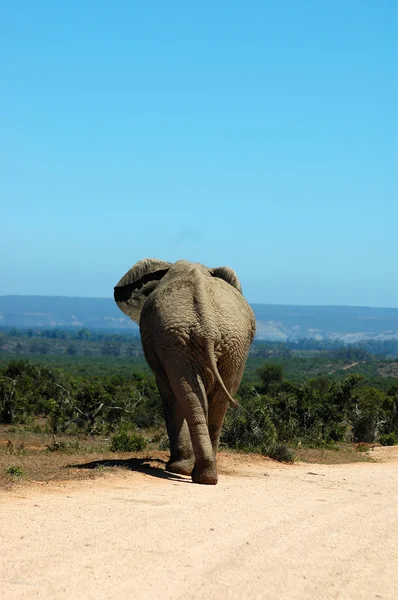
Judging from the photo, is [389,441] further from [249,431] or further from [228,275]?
[228,275]

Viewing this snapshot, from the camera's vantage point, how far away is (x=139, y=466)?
37.9 feet

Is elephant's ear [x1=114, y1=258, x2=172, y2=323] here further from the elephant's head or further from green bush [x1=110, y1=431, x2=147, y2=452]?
green bush [x1=110, y1=431, x2=147, y2=452]

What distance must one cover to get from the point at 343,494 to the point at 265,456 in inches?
147

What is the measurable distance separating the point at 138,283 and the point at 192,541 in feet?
20.7

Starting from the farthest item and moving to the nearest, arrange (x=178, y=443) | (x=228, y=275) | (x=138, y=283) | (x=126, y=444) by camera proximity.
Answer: (x=126, y=444) → (x=138, y=283) → (x=228, y=275) → (x=178, y=443)

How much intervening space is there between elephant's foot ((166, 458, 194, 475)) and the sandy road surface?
71 cm

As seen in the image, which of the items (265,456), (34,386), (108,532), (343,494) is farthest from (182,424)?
(34,386)

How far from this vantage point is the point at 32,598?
5.61m

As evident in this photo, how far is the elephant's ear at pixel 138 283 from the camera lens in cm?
1302

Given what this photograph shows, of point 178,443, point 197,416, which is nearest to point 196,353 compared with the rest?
point 197,416

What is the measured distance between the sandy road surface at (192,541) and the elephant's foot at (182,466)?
714mm

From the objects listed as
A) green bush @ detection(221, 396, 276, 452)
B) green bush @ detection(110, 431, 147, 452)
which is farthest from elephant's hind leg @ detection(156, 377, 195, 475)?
green bush @ detection(221, 396, 276, 452)

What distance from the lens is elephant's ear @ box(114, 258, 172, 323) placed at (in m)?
13.0

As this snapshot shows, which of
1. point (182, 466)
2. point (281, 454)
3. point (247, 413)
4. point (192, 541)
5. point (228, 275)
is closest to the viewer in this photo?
point (192, 541)
